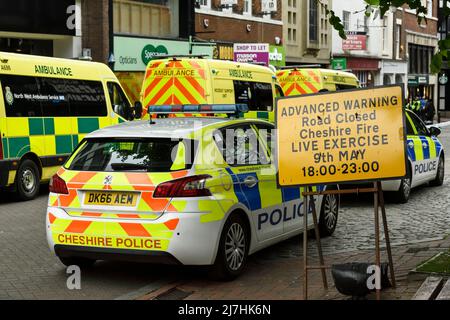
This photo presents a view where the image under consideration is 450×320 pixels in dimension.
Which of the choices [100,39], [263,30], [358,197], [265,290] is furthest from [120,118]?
[263,30]

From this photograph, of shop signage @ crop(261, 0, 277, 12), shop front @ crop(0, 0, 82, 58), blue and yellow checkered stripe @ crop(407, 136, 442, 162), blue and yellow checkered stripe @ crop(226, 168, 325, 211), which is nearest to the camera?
blue and yellow checkered stripe @ crop(226, 168, 325, 211)

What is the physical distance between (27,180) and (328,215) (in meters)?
6.35

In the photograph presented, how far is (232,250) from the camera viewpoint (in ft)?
24.2

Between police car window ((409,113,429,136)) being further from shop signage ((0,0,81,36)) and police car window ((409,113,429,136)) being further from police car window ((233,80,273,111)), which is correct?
shop signage ((0,0,81,36))

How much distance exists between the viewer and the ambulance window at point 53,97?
1416 cm

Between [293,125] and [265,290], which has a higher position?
[293,125]

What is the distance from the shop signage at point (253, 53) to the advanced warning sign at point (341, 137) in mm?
20145

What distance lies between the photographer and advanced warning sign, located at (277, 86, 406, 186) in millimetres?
6172

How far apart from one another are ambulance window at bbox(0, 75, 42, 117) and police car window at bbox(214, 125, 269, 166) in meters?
6.34

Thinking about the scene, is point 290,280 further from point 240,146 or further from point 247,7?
point 247,7

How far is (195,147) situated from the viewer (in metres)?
7.24

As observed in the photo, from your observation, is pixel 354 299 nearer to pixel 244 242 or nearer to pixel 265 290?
pixel 265 290

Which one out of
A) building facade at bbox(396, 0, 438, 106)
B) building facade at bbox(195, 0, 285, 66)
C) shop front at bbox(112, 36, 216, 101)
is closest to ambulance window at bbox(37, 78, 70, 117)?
shop front at bbox(112, 36, 216, 101)

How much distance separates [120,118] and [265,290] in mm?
9906
